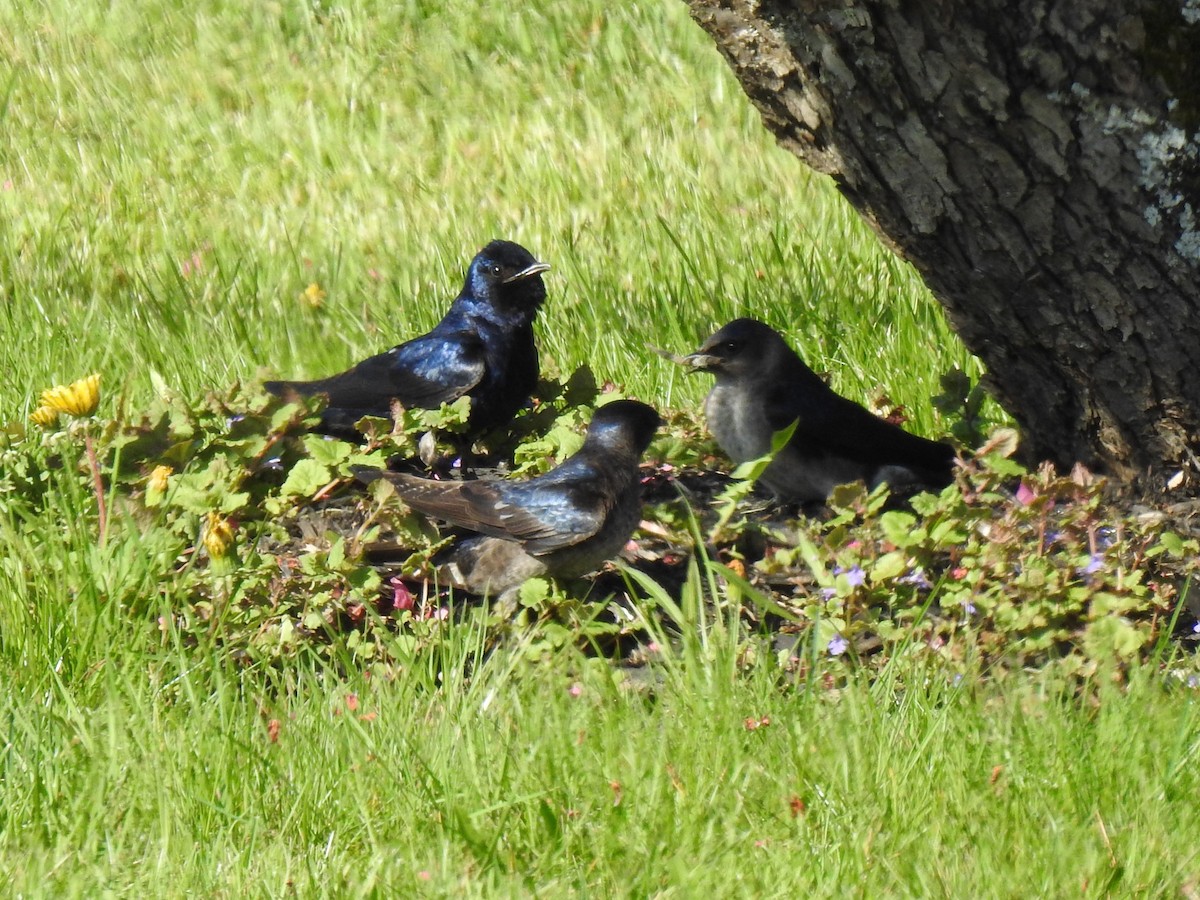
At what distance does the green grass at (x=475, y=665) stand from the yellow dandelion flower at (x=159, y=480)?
0.14 meters

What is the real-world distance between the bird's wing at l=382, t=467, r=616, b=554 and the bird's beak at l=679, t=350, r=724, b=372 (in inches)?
40.0

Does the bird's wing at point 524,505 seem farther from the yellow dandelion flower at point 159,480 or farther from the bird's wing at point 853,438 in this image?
the bird's wing at point 853,438

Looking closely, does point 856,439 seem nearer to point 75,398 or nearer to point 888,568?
point 888,568

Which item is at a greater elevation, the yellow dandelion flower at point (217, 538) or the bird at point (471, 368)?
the bird at point (471, 368)

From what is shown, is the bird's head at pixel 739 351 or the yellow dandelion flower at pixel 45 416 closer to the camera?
the yellow dandelion flower at pixel 45 416

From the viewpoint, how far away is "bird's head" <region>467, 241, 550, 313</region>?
5242mm

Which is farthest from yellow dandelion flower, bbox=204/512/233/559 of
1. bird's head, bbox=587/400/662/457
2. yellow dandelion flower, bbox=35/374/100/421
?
bird's head, bbox=587/400/662/457

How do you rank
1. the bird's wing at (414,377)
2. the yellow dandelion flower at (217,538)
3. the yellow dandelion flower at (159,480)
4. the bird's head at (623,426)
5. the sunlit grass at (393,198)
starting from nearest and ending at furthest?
the yellow dandelion flower at (217,538) < the yellow dandelion flower at (159,480) < the bird's head at (623,426) < the bird's wing at (414,377) < the sunlit grass at (393,198)

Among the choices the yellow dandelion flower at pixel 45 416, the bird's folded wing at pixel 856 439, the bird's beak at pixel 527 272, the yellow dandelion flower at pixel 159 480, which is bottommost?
the bird's folded wing at pixel 856 439

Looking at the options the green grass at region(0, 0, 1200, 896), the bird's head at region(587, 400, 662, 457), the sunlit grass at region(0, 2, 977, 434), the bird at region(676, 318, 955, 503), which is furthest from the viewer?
the sunlit grass at region(0, 2, 977, 434)

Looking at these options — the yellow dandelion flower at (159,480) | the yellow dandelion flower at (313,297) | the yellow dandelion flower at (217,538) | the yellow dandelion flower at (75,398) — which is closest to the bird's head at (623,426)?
the yellow dandelion flower at (217,538)

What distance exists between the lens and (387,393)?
4.99 m

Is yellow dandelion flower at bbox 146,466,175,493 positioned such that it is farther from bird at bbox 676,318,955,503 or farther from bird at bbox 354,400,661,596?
bird at bbox 676,318,955,503

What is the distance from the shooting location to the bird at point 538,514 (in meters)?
3.89
